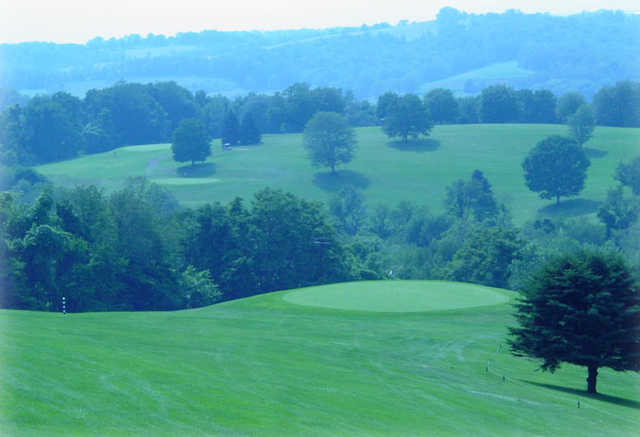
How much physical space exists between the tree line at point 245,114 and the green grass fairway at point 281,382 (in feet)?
398

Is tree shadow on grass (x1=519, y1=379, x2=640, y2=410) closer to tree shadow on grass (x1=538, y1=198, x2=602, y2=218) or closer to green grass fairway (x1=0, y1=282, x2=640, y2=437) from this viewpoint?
green grass fairway (x1=0, y1=282, x2=640, y2=437)

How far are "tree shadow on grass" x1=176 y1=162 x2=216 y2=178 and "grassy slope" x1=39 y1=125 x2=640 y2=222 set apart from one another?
54cm

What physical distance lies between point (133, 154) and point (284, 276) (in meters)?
87.1

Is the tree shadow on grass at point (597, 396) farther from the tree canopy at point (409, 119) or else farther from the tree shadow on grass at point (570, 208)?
the tree canopy at point (409, 119)

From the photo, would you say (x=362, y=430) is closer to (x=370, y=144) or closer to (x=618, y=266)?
(x=618, y=266)

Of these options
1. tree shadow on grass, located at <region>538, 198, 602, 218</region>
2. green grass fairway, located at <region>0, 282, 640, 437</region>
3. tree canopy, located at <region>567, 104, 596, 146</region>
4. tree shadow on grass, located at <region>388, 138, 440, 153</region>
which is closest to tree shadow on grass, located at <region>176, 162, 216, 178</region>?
tree shadow on grass, located at <region>388, 138, 440, 153</region>

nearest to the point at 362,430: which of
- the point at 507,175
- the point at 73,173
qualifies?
the point at 507,175

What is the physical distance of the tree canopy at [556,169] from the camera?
124m

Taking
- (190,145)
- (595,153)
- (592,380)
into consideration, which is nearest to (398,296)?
(592,380)

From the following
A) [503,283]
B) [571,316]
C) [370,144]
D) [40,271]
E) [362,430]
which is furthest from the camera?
[370,144]

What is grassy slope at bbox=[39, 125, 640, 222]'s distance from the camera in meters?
131

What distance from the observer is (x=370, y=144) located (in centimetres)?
15875

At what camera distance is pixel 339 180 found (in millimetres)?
138625

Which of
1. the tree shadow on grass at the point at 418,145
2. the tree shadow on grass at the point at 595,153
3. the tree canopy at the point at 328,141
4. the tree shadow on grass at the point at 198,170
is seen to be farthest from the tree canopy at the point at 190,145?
the tree shadow on grass at the point at 595,153
